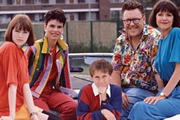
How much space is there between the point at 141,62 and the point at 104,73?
Result: 0.66 m

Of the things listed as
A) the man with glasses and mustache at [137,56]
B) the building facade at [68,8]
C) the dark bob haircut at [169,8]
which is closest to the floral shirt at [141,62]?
the man with glasses and mustache at [137,56]

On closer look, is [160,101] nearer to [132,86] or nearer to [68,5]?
[132,86]

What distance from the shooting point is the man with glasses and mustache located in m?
3.80

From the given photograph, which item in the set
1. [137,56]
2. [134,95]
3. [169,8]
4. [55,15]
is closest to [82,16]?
[55,15]

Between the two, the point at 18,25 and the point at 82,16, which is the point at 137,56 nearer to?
the point at 18,25

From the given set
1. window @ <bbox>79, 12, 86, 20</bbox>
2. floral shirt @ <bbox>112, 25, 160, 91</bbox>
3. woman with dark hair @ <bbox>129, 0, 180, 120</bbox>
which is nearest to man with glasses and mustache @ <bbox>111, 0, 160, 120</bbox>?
floral shirt @ <bbox>112, 25, 160, 91</bbox>

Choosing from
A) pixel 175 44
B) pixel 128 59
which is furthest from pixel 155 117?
pixel 128 59

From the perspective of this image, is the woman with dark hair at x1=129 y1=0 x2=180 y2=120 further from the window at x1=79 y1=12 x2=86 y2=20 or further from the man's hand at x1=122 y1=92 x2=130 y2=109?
the window at x1=79 y1=12 x2=86 y2=20

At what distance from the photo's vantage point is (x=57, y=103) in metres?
3.92

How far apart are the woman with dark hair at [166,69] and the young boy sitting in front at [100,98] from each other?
0.16 metres

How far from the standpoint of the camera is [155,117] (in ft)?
10.4

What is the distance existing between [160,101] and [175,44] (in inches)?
17.9

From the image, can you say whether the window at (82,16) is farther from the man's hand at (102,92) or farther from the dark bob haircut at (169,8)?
the man's hand at (102,92)

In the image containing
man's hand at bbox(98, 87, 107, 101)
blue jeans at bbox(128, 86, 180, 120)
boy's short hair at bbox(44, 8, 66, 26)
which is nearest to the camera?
blue jeans at bbox(128, 86, 180, 120)
